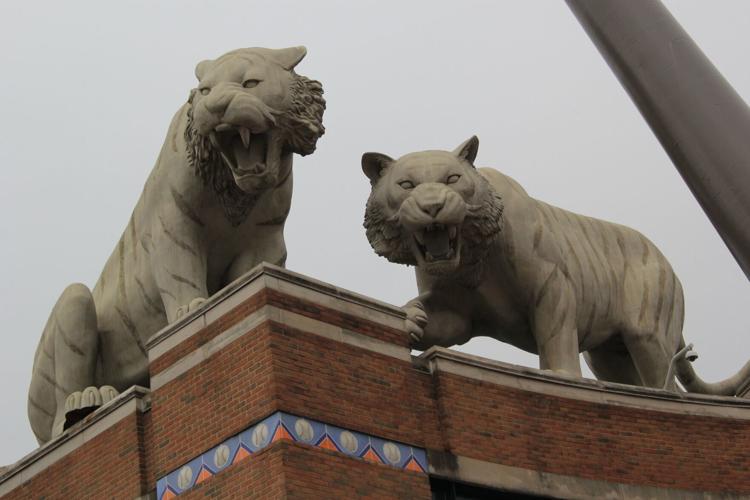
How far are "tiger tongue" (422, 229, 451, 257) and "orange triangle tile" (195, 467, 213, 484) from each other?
12.3ft

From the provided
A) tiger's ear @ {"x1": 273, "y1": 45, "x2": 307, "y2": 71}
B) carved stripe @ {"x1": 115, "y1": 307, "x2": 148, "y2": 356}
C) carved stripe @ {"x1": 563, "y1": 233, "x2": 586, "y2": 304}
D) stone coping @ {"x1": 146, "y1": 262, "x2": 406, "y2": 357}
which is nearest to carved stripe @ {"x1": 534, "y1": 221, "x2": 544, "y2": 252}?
carved stripe @ {"x1": 563, "y1": 233, "x2": 586, "y2": 304}

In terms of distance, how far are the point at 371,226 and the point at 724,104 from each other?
9.14 meters

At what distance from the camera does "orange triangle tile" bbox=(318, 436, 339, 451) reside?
11891 millimetres

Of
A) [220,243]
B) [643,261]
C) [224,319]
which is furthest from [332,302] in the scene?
[643,261]

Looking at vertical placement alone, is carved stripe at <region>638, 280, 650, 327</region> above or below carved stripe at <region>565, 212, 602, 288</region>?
below

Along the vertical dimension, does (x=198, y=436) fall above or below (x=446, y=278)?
below

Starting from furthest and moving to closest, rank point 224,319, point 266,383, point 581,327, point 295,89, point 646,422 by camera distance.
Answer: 1. point 581,327
2. point 646,422
3. point 295,89
4. point 224,319
5. point 266,383

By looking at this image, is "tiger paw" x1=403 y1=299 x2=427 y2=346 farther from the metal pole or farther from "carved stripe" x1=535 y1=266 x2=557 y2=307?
the metal pole

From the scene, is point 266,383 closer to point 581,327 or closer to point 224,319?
point 224,319

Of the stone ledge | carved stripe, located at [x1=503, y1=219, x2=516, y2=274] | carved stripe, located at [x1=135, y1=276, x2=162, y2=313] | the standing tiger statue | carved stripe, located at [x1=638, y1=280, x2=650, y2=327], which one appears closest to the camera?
the stone ledge

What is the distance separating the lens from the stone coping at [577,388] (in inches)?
539

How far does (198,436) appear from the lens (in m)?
12.4

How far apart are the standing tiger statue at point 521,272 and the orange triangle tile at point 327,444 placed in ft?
6.59

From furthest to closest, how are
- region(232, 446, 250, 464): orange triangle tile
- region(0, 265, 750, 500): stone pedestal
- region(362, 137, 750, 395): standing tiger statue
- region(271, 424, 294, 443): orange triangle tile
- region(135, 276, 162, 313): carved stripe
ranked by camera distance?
region(135, 276, 162, 313): carved stripe, region(362, 137, 750, 395): standing tiger statue, region(0, 265, 750, 500): stone pedestal, region(232, 446, 250, 464): orange triangle tile, region(271, 424, 294, 443): orange triangle tile
